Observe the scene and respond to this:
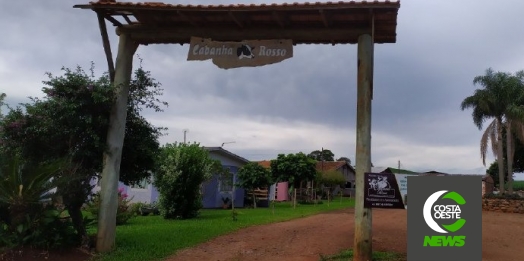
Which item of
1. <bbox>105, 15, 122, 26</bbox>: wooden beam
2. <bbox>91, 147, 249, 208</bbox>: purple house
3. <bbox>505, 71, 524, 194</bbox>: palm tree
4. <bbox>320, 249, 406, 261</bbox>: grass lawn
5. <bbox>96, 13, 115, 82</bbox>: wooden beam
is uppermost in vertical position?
<bbox>505, 71, 524, 194</bbox>: palm tree

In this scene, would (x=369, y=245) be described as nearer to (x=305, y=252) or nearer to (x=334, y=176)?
(x=305, y=252)

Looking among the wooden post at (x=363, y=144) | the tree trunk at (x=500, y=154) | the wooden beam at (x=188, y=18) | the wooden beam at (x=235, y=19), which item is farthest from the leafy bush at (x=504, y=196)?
the wooden beam at (x=188, y=18)

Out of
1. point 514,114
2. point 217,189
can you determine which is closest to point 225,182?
point 217,189

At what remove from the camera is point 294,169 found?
28.0m

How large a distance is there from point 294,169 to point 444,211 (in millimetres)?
23345

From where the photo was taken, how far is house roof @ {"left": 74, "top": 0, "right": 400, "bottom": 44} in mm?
8344

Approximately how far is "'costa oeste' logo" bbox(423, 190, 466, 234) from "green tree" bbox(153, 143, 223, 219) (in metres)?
13.0

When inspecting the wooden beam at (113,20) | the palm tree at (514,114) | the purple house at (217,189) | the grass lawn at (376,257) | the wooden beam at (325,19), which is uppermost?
the palm tree at (514,114)

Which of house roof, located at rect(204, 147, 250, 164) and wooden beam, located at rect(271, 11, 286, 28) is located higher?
wooden beam, located at rect(271, 11, 286, 28)

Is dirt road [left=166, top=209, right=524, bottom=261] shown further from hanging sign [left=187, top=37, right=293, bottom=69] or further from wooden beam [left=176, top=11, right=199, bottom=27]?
wooden beam [left=176, top=11, right=199, bottom=27]

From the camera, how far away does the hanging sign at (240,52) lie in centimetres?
912

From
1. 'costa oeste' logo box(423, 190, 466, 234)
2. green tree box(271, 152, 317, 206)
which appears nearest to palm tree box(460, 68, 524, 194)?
green tree box(271, 152, 317, 206)

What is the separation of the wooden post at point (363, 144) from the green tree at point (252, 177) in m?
15.2

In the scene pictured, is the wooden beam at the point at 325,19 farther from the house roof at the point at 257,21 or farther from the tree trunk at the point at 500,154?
the tree trunk at the point at 500,154
